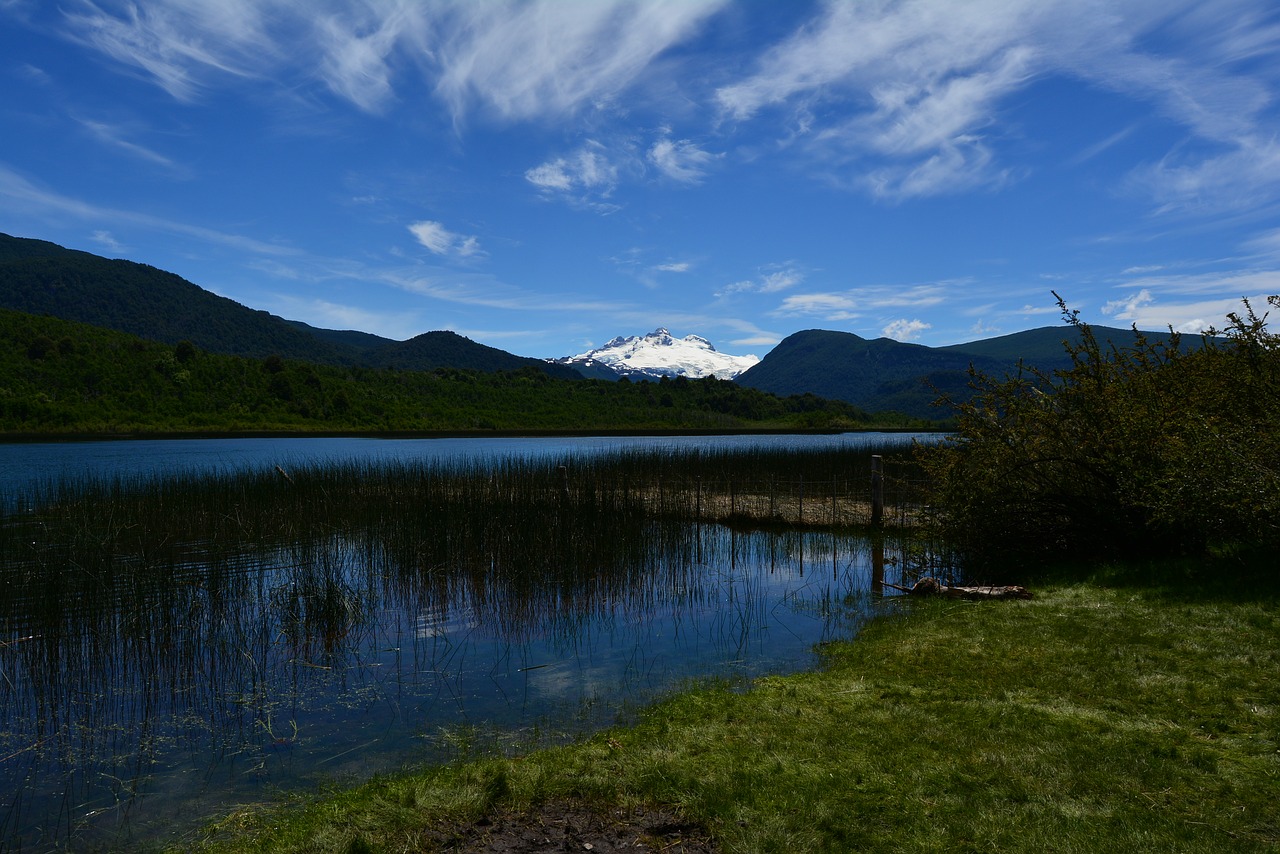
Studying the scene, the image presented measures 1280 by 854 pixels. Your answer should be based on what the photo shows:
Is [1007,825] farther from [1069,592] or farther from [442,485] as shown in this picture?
[442,485]

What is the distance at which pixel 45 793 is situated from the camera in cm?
479

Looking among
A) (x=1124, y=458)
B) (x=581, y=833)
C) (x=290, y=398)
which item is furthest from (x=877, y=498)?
(x=290, y=398)

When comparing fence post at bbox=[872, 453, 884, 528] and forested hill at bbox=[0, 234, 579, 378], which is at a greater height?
forested hill at bbox=[0, 234, 579, 378]

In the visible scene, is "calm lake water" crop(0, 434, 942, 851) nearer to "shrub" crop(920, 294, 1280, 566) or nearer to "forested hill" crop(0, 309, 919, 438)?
"shrub" crop(920, 294, 1280, 566)

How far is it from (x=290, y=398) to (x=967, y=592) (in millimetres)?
80977

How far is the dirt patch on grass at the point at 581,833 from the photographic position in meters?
3.74

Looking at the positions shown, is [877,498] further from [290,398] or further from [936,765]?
[290,398]

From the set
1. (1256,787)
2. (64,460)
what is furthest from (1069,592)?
(64,460)

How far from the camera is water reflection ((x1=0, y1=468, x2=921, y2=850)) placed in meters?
5.23

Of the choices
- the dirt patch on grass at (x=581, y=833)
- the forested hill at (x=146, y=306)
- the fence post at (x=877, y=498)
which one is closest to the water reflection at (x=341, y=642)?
the dirt patch on grass at (x=581, y=833)

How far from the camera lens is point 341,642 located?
8.19m

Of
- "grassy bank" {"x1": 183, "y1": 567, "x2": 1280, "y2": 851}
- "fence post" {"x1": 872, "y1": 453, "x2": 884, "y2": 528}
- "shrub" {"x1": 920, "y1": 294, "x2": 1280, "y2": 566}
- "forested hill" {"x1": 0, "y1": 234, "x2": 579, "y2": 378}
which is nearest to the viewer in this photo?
"grassy bank" {"x1": 183, "y1": 567, "x2": 1280, "y2": 851}

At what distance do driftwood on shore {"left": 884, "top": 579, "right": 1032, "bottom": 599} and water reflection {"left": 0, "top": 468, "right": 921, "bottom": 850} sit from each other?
34.3 inches

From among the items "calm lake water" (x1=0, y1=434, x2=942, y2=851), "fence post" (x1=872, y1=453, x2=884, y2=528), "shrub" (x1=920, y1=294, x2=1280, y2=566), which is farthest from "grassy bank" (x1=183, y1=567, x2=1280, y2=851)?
"fence post" (x1=872, y1=453, x2=884, y2=528)
